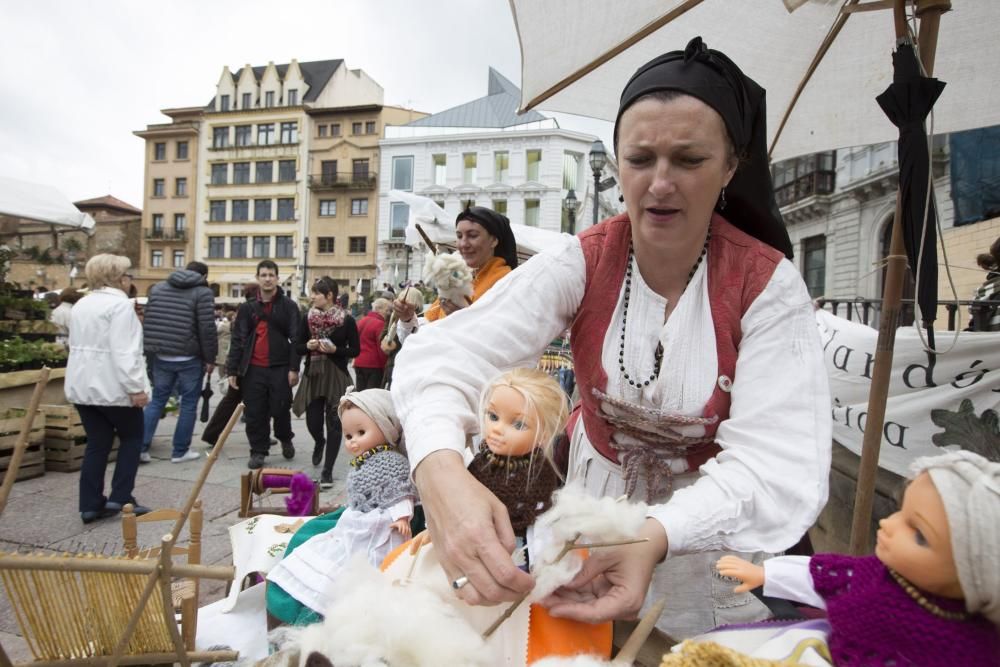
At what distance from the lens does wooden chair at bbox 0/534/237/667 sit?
4.24 ft

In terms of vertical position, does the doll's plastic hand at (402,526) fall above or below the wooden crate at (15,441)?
above

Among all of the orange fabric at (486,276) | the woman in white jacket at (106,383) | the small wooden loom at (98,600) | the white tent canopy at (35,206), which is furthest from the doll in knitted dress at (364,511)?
the white tent canopy at (35,206)

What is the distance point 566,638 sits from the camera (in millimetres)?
1124

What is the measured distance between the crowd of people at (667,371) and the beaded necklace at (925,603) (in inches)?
6.3

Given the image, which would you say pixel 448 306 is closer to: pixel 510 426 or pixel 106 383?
pixel 510 426

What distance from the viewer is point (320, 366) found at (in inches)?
238

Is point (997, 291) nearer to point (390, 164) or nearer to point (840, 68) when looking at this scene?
point (840, 68)

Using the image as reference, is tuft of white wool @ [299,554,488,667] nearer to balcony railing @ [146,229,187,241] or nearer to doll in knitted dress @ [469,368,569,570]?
doll in knitted dress @ [469,368,569,570]

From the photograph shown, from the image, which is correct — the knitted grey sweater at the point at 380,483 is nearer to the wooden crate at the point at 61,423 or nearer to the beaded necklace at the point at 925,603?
the beaded necklace at the point at 925,603

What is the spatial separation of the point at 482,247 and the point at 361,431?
5.40ft

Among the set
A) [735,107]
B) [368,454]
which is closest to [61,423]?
[368,454]

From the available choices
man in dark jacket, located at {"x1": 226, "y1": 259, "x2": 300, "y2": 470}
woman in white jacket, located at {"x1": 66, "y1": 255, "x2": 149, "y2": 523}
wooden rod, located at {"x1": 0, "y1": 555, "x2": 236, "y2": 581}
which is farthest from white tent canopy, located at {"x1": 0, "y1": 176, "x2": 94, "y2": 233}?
wooden rod, located at {"x1": 0, "y1": 555, "x2": 236, "y2": 581}

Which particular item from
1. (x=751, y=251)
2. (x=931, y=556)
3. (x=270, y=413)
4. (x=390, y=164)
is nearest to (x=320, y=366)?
(x=270, y=413)

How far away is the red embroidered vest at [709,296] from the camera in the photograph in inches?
51.4
